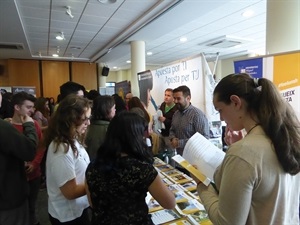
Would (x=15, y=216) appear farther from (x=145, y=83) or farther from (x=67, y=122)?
(x=145, y=83)

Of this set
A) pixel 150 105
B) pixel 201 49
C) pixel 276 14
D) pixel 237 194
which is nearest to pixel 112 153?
pixel 237 194

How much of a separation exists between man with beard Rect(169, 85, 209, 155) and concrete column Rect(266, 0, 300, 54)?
96 centimetres

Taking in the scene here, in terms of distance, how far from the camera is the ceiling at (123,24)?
3479 mm

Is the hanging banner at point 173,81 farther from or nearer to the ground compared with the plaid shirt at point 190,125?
farther from the ground

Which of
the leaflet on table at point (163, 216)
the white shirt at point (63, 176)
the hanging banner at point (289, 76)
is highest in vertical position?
the hanging banner at point (289, 76)

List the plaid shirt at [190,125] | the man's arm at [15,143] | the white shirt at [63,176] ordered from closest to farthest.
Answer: the white shirt at [63,176] → the man's arm at [15,143] → the plaid shirt at [190,125]

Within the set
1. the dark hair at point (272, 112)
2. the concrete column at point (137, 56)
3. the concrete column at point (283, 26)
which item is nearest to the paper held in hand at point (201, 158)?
the dark hair at point (272, 112)

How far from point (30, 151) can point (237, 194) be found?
128 cm

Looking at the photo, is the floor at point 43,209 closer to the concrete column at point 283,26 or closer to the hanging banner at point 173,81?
the hanging banner at point 173,81

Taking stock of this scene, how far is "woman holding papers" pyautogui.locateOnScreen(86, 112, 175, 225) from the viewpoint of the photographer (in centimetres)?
93

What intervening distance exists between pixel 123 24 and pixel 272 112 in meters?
4.08

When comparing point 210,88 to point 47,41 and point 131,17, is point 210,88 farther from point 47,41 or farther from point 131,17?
point 47,41

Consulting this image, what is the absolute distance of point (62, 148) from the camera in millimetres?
1209

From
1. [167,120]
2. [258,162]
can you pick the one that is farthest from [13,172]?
[167,120]
